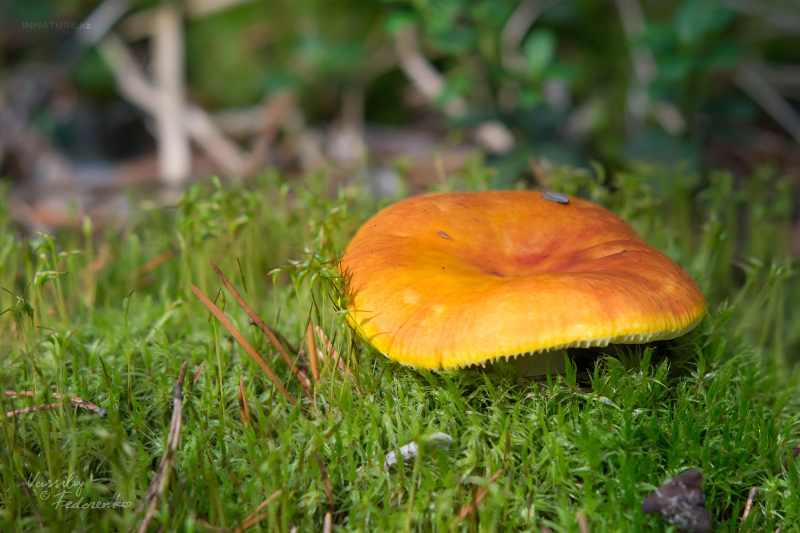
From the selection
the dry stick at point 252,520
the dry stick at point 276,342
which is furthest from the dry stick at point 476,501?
the dry stick at point 276,342

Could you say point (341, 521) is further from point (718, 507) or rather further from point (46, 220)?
point (46, 220)

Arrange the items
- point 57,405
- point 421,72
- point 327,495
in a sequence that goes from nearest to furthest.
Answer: point 327,495 < point 57,405 < point 421,72

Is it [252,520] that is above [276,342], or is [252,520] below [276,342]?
below

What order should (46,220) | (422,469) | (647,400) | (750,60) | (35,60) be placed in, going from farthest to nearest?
(35,60) < (750,60) < (46,220) < (647,400) < (422,469)

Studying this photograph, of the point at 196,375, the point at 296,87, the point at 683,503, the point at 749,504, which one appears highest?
the point at 296,87

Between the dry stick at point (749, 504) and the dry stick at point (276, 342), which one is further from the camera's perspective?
the dry stick at point (276, 342)

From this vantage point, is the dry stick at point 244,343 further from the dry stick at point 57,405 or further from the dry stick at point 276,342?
the dry stick at point 57,405

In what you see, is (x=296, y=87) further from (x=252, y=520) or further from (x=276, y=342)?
(x=252, y=520)

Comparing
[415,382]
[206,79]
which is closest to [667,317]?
[415,382]

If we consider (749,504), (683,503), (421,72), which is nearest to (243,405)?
(683,503)
